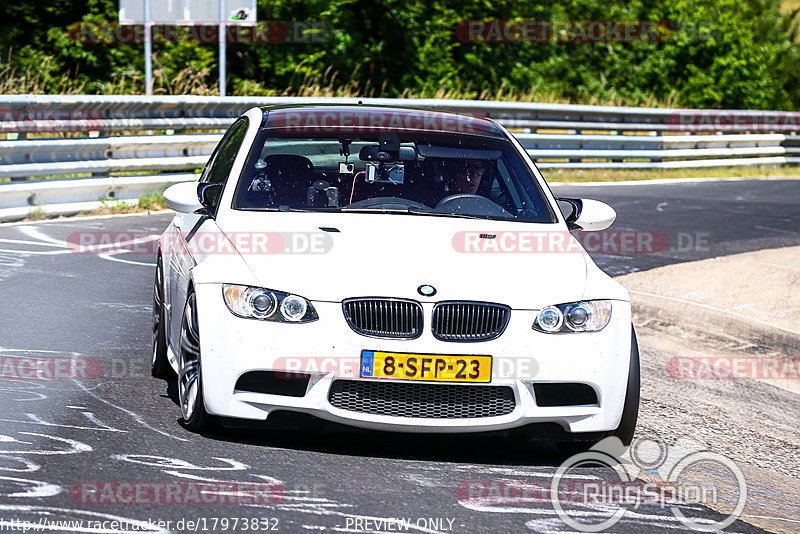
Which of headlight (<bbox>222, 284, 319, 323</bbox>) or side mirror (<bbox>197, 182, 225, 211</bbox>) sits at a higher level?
side mirror (<bbox>197, 182, 225, 211</bbox>)

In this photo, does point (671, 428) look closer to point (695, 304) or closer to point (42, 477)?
point (42, 477)

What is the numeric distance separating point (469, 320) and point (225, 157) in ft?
7.88

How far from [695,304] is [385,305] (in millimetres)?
5502

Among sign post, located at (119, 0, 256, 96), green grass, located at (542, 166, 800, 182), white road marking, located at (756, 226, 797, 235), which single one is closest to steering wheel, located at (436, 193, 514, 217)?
white road marking, located at (756, 226, 797, 235)

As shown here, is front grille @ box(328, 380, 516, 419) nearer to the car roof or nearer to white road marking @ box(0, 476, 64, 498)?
white road marking @ box(0, 476, 64, 498)

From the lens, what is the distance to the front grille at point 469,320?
5312mm

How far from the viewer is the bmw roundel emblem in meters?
5.34

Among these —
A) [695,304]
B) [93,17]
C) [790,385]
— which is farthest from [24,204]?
[93,17]

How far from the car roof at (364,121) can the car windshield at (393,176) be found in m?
0.06

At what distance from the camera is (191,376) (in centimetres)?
564

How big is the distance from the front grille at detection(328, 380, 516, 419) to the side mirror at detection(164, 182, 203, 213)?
1574 mm

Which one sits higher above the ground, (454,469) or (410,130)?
(410,130)

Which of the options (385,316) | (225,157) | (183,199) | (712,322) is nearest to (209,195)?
(183,199)

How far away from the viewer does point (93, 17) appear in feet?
101
